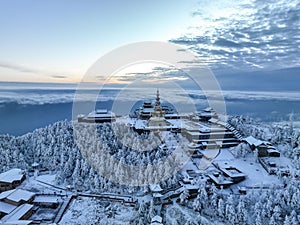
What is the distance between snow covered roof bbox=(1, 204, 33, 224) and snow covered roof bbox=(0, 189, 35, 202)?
0.87 m

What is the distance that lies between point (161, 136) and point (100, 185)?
1216 cm

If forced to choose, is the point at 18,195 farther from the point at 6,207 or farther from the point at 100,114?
the point at 100,114

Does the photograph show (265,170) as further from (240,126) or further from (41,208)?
(41,208)

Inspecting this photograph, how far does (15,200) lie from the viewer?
73.4 ft

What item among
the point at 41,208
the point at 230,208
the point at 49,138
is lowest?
the point at 41,208

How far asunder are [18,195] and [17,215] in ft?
9.60

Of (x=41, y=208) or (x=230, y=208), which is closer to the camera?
(x=230, y=208)

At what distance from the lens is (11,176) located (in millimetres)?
26422

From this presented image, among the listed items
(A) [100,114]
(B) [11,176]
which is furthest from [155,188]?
(A) [100,114]

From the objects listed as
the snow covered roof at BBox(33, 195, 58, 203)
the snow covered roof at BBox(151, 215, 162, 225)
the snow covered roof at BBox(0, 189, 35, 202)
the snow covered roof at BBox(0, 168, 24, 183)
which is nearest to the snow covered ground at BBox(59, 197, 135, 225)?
the snow covered roof at BBox(33, 195, 58, 203)

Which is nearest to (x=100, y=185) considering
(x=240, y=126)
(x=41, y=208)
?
(x=41, y=208)

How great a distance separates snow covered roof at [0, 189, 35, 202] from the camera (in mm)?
22628

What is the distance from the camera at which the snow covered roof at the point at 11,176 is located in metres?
25.7

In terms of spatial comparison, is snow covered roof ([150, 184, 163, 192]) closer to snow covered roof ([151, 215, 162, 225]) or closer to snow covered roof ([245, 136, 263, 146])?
snow covered roof ([151, 215, 162, 225])
